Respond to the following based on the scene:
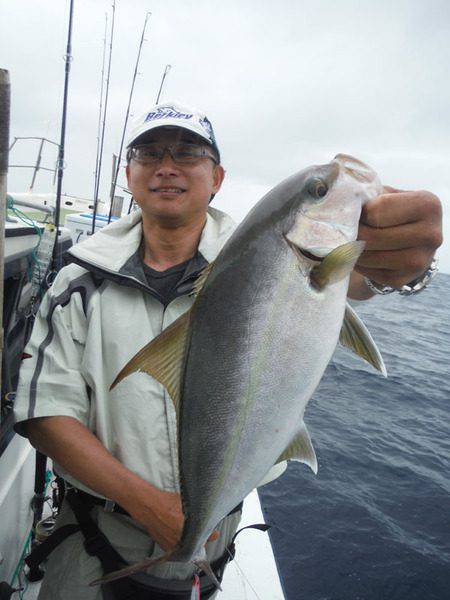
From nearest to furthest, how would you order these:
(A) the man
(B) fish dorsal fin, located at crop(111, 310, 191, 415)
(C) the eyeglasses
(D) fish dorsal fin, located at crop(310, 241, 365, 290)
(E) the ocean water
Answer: (D) fish dorsal fin, located at crop(310, 241, 365, 290) → (B) fish dorsal fin, located at crop(111, 310, 191, 415) → (A) the man → (C) the eyeglasses → (E) the ocean water

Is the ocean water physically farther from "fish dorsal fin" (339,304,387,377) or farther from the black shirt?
"fish dorsal fin" (339,304,387,377)

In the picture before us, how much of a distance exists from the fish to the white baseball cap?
91 cm

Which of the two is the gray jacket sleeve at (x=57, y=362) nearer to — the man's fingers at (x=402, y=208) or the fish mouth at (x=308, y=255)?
the fish mouth at (x=308, y=255)

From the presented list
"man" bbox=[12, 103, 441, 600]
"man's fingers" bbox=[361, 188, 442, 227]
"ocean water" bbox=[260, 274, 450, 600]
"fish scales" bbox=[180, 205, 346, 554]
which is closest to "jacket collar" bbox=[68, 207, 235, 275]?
"man" bbox=[12, 103, 441, 600]

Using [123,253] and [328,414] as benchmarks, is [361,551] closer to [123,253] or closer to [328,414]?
[328,414]

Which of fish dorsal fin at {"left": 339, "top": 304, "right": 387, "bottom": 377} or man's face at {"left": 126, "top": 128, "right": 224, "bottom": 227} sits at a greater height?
man's face at {"left": 126, "top": 128, "right": 224, "bottom": 227}

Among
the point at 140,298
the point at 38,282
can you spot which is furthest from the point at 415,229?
the point at 38,282

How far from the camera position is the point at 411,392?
10336 millimetres

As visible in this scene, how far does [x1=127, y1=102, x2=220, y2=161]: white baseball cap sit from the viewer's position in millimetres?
2080

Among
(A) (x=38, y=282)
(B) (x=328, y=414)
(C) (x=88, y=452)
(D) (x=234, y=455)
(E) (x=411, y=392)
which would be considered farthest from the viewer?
(E) (x=411, y=392)

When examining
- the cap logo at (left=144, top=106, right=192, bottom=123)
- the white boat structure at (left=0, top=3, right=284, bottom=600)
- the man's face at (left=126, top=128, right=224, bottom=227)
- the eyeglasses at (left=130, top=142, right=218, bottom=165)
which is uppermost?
the cap logo at (left=144, top=106, right=192, bottom=123)

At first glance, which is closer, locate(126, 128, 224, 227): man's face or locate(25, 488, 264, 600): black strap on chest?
locate(25, 488, 264, 600): black strap on chest

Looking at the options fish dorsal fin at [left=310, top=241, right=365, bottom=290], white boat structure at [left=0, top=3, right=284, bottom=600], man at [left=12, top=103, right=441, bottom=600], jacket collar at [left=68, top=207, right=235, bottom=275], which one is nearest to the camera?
fish dorsal fin at [left=310, top=241, right=365, bottom=290]

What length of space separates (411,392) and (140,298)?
9.93 metres
